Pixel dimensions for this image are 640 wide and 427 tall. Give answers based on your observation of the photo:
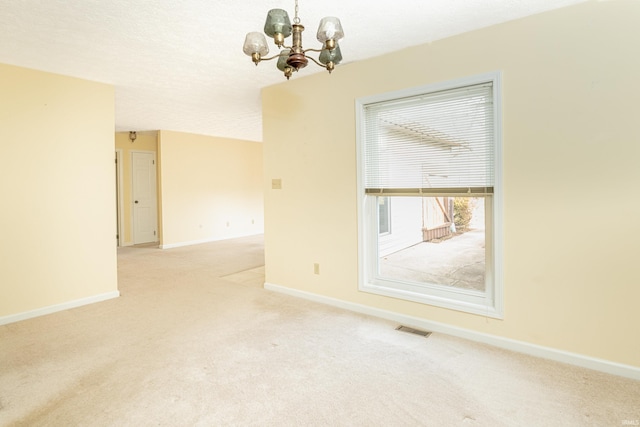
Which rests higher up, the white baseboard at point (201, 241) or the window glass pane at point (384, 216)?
the window glass pane at point (384, 216)

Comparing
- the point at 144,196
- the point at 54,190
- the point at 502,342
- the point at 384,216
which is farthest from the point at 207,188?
the point at 502,342

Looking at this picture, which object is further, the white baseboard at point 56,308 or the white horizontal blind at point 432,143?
the white baseboard at point 56,308

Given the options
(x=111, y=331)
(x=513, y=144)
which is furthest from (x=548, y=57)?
(x=111, y=331)

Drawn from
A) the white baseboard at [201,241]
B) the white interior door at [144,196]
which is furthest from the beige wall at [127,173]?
the white baseboard at [201,241]

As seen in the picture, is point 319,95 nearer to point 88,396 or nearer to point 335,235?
point 335,235

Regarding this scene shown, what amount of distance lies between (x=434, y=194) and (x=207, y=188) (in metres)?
6.18

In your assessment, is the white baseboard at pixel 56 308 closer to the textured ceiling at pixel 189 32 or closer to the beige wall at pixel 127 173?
the textured ceiling at pixel 189 32

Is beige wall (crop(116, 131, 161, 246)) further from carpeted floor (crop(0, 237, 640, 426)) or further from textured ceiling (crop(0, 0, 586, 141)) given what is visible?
carpeted floor (crop(0, 237, 640, 426))

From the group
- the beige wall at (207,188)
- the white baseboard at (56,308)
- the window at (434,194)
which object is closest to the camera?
the window at (434,194)

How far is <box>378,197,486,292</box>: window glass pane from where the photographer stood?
9.61 feet

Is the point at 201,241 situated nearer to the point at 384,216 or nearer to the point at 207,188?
the point at 207,188

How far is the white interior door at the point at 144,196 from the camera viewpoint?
24.7ft

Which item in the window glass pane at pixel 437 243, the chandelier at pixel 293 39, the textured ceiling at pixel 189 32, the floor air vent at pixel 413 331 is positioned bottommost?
the floor air vent at pixel 413 331

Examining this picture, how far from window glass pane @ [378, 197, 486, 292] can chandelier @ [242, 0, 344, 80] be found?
5.72 ft
